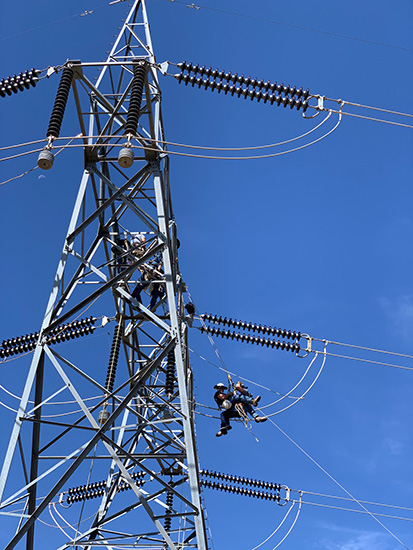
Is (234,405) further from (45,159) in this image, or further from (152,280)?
(45,159)

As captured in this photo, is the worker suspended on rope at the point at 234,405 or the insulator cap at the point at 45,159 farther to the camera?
the worker suspended on rope at the point at 234,405

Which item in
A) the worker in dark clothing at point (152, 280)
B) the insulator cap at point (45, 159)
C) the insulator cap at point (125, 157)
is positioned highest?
the worker in dark clothing at point (152, 280)

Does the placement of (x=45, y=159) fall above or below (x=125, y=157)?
below

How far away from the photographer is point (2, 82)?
10.1 meters

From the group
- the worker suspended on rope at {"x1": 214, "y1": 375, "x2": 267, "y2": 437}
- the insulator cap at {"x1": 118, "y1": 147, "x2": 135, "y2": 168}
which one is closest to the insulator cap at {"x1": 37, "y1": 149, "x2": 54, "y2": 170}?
the insulator cap at {"x1": 118, "y1": 147, "x2": 135, "y2": 168}

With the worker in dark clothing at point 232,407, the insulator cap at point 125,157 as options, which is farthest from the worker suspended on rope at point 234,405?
the insulator cap at point 125,157

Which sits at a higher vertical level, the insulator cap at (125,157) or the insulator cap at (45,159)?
the insulator cap at (125,157)

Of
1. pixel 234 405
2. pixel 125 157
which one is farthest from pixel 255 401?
pixel 125 157

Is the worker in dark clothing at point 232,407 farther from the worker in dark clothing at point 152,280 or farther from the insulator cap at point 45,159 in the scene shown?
the insulator cap at point 45,159

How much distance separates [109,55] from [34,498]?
21.5 feet

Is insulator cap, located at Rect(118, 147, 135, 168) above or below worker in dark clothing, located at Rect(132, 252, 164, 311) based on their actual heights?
below

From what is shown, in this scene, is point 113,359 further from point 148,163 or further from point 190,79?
point 190,79

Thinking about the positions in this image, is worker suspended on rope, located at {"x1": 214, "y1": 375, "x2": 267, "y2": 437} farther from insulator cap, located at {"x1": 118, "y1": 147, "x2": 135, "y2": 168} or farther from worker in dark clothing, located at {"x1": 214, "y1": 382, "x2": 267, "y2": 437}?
insulator cap, located at {"x1": 118, "y1": 147, "x2": 135, "y2": 168}

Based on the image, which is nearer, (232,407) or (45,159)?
(45,159)
